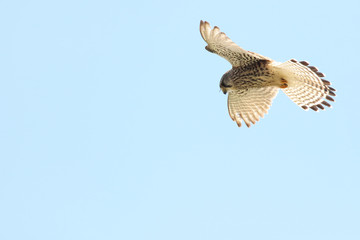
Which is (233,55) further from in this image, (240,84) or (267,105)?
(267,105)

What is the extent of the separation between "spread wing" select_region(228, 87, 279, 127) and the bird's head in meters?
0.27

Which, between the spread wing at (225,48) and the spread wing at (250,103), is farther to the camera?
the spread wing at (250,103)

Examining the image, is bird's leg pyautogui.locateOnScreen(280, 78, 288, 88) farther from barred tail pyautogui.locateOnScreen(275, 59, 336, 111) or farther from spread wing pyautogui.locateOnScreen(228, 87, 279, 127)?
spread wing pyautogui.locateOnScreen(228, 87, 279, 127)

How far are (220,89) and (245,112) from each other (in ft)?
2.13

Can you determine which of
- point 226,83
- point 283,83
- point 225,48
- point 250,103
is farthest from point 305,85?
point 225,48

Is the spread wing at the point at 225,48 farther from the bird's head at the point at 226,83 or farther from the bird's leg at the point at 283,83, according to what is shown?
the bird's leg at the point at 283,83

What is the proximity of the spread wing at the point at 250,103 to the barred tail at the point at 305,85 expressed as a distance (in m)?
0.40

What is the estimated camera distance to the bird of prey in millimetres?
10203

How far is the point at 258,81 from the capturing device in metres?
10.9

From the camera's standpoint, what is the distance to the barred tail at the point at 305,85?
10.3 meters

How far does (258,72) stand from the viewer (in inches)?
419

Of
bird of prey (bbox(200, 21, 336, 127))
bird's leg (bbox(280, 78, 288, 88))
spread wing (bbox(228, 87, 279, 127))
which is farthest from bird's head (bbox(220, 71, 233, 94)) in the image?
bird's leg (bbox(280, 78, 288, 88))

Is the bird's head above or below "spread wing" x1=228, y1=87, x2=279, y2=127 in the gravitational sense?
above

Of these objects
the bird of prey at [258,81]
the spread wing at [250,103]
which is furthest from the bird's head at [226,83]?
the spread wing at [250,103]
